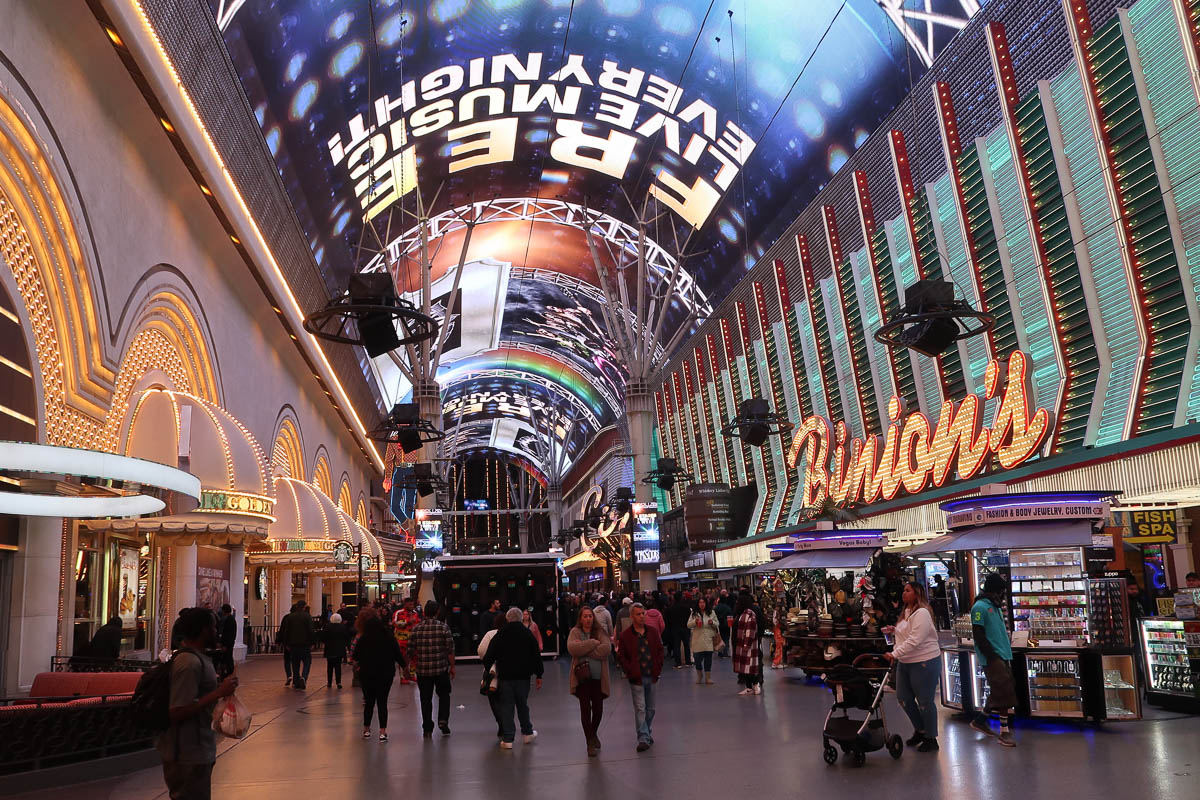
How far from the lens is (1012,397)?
17.9 metres

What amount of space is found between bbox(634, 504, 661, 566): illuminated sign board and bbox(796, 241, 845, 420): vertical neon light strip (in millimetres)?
8539

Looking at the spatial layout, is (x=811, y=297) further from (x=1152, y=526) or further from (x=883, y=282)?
(x=1152, y=526)

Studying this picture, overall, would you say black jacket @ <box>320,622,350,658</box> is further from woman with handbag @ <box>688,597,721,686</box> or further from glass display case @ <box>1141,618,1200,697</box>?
glass display case @ <box>1141,618,1200,697</box>

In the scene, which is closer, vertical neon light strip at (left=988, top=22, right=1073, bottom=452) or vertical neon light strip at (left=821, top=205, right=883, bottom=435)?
vertical neon light strip at (left=988, top=22, right=1073, bottom=452)

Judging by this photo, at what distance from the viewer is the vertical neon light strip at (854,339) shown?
2548cm

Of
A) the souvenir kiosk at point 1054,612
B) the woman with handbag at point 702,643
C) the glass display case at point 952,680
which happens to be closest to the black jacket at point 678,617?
the woman with handbag at point 702,643

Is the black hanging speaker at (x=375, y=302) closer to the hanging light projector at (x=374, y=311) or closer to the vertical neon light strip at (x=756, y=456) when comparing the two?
the hanging light projector at (x=374, y=311)

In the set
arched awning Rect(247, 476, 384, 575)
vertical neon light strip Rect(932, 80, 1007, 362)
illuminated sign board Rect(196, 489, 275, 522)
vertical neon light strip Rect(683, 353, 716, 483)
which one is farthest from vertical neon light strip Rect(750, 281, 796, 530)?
illuminated sign board Rect(196, 489, 275, 522)

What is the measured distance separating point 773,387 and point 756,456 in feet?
12.5

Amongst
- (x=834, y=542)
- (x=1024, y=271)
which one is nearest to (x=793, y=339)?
(x=1024, y=271)

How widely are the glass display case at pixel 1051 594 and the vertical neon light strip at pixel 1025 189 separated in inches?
271

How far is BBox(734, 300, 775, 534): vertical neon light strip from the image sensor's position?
110 feet

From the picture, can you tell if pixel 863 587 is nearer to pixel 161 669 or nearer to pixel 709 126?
pixel 161 669

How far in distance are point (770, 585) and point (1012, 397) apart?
391 inches
